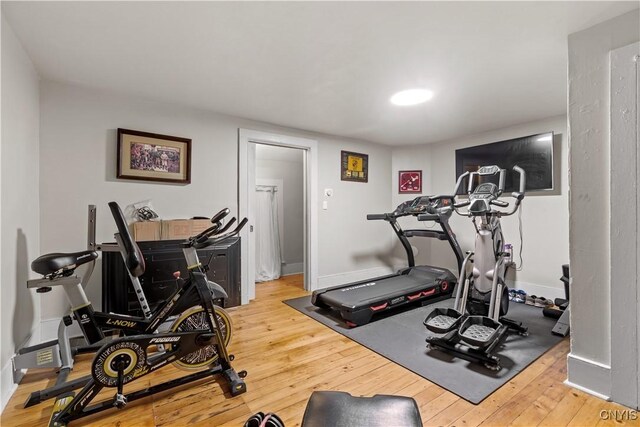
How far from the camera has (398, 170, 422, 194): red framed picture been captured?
4.86 metres

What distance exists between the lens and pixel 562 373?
1906 millimetres

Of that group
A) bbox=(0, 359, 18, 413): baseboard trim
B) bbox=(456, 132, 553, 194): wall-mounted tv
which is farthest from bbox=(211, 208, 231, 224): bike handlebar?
bbox=(456, 132, 553, 194): wall-mounted tv

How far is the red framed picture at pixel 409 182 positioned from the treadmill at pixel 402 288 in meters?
1.11

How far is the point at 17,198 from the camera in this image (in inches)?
73.8

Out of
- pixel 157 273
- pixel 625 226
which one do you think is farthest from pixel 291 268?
pixel 625 226

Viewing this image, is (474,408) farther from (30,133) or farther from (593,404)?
(30,133)

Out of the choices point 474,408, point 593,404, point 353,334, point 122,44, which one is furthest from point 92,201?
point 593,404

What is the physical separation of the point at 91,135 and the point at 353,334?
3034 mm

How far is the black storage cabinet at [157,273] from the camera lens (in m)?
2.47

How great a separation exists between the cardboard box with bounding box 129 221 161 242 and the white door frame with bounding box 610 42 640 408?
11.2ft

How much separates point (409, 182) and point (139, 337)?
172 inches

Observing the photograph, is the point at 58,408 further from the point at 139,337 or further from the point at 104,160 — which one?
the point at 104,160

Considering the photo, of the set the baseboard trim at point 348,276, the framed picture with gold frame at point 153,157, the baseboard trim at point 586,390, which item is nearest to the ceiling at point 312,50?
the framed picture with gold frame at point 153,157

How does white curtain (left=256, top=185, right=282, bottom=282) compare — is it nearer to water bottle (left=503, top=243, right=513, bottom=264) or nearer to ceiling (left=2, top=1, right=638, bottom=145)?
ceiling (left=2, top=1, right=638, bottom=145)
